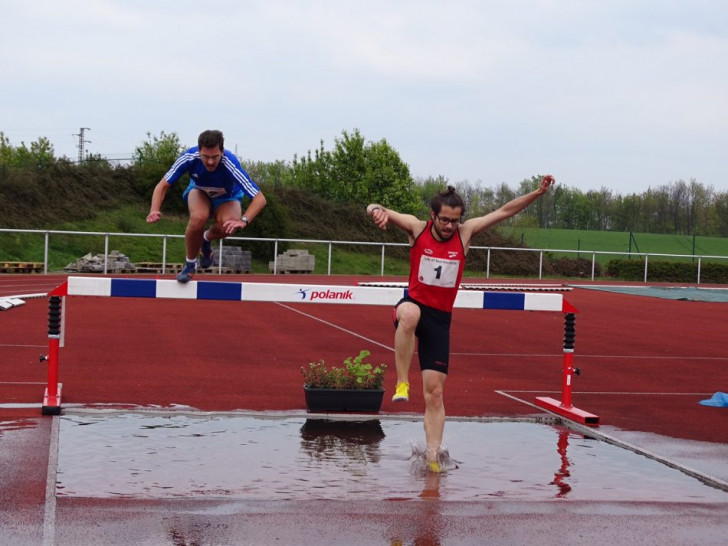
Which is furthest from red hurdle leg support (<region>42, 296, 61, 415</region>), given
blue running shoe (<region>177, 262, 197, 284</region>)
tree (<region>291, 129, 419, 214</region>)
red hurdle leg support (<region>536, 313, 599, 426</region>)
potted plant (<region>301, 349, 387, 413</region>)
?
tree (<region>291, 129, 419, 214</region>)

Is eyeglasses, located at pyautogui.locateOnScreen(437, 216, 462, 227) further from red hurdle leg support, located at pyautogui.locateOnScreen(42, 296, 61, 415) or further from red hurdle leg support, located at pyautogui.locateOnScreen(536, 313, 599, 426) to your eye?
red hurdle leg support, located at pyautogui.locateOnScreen(42, 296, 61, 415)

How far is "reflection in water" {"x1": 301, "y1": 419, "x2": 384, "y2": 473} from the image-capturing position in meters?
7.66

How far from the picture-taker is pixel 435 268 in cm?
718

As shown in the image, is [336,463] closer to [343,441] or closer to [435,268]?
[343,441]

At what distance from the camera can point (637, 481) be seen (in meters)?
7.18

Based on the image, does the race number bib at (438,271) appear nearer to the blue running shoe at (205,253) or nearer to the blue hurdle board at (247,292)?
the blue hurdle board at (247,292)

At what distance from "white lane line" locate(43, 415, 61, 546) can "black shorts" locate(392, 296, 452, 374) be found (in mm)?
2659

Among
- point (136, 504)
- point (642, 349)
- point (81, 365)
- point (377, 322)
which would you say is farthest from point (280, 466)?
point (377, 322)

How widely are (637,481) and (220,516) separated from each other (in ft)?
10.3

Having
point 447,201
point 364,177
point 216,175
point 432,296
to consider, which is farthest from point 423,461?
point 364,177

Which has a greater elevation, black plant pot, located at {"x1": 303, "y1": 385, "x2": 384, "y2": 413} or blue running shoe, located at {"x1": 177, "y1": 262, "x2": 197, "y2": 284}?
blue running shoe, located at {"x1": 177, "y1": 262, "x2": 197, "y2": 284}

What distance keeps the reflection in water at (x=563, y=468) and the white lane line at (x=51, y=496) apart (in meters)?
3.24

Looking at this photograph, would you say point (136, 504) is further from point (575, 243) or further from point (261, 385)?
point (575, 243)

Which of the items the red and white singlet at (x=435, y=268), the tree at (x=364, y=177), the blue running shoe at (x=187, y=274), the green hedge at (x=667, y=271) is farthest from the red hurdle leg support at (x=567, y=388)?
the tree at (x=364, y=177)
